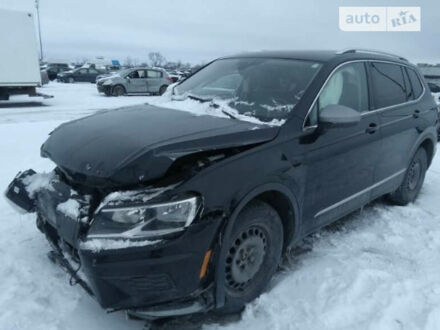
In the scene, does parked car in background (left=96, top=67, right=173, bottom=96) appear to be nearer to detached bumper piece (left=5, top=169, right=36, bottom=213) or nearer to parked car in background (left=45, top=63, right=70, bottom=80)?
parked car in background (left=45, top=63, right=70, bottom=80)

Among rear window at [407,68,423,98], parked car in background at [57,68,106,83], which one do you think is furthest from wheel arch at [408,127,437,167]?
parked car in background at [57,68,106,83]

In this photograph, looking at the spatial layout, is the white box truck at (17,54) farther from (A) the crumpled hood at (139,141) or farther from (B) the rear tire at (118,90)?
(A) the crumpled hood at (139,141)

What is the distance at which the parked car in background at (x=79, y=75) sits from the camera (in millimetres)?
34062

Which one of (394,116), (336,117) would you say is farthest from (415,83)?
(336,117)

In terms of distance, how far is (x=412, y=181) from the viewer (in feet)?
16.7

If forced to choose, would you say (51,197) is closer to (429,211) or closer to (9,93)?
(429,211)

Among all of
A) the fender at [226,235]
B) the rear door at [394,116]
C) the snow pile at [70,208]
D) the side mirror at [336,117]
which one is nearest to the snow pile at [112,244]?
the snow pile at [70,208]

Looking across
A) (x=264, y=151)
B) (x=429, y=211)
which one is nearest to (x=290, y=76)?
(x=264, y=151)

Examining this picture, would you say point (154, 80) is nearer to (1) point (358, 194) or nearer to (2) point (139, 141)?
(1) point (358, 194)

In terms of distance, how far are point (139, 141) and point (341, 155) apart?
1.80 metres

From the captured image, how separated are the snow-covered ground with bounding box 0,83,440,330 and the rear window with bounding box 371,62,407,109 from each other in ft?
4.36

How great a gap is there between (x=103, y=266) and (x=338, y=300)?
1.72m

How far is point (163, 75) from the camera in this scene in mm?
23078

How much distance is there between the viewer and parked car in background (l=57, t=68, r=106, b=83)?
34062 mm
